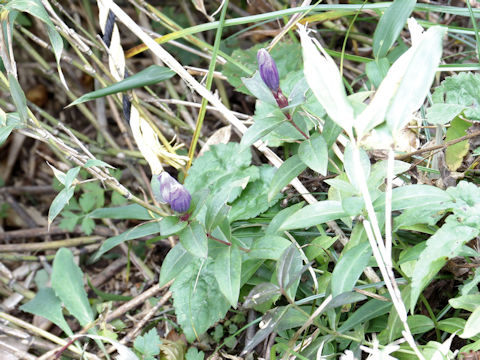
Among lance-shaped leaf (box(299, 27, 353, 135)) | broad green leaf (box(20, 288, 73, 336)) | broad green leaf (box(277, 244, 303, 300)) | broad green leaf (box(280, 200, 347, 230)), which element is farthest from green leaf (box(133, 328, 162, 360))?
lance-shaped leaf (box(299, 27, 353, 135))

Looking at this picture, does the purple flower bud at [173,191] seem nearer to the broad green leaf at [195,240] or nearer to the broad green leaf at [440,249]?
the broad green leaf at [195,240]

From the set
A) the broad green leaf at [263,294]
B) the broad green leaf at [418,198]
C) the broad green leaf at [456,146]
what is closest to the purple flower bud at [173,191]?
the broad green leaf at [263,294]

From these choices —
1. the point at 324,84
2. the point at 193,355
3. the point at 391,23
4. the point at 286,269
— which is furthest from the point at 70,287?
the point at 391,23

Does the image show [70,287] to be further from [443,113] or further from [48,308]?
[443,113]

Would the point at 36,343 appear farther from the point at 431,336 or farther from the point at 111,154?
the point at 431,336

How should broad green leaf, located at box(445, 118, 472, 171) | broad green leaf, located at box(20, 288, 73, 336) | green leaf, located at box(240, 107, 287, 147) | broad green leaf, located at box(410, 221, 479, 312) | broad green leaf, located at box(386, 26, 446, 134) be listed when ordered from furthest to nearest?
broad green leaf, located at box(20, 288, 73, 336) → broad green leaf, located at box(445, 118, 472, 171) → green leaf, located at box(240, 107, 287, 147) → broad green leaf, located at box(410, 221, 479, 312) → broad green leaf, located at box(386, 26, 446, 134)

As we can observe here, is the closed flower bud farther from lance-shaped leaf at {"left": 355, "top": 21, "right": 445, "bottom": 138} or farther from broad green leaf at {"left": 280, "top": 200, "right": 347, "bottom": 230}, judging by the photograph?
lance-shaped leaf at {"left": 355, "top": 21, "right": 445, "bottom": 138}
